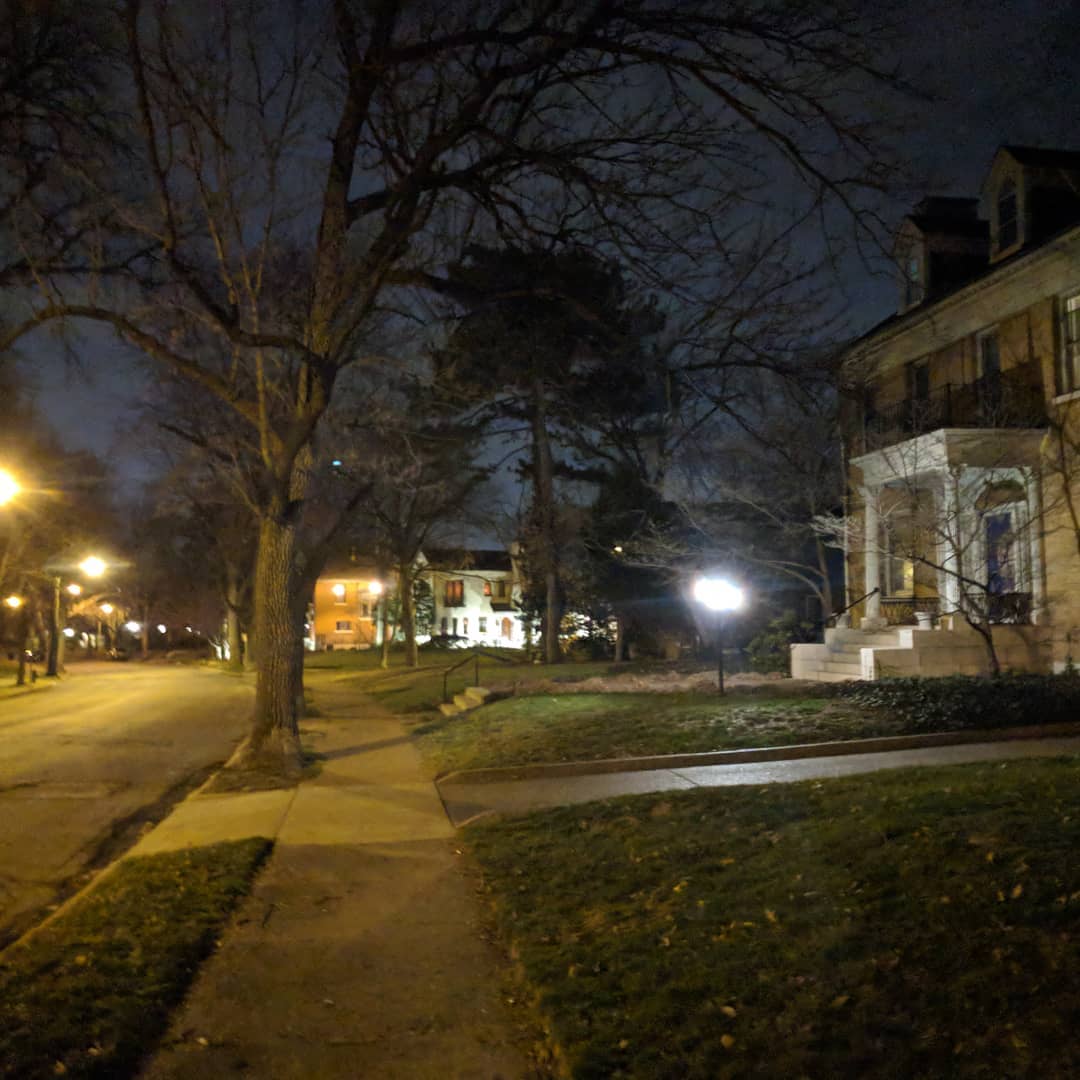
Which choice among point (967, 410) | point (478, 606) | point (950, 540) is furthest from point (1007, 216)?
point (478, 606)

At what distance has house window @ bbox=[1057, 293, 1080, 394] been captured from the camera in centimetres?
1666

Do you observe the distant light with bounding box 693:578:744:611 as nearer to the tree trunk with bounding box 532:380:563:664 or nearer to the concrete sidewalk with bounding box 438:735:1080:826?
the concrete sidewalk with bounding box 438:735:1080:826

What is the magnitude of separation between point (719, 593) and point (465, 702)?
22.7 ft

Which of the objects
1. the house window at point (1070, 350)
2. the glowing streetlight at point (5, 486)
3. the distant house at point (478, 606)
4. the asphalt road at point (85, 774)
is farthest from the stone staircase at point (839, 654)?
the distant house at point (478, 606)

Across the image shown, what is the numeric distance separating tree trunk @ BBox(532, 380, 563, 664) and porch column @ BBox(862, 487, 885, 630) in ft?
50.9

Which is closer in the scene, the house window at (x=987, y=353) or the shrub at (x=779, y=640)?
the house window at (x=987, y=353)

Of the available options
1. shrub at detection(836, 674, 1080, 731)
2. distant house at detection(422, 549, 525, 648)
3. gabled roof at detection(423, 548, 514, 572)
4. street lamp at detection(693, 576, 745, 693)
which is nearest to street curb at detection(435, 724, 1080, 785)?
shrub at detection(836, 674, 1080, 731)

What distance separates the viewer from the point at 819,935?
496cm

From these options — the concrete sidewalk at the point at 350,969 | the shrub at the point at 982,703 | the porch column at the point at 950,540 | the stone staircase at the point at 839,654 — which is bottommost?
the concrete sidewalk at the point at 350,969

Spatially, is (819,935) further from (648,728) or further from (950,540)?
(950,540)

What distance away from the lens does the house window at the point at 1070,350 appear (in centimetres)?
1666

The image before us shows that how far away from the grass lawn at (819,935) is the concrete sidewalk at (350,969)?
1.08 ft

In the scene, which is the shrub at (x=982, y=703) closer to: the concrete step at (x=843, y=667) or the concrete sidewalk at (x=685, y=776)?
the concrete sidewalk at (x=685, y=776)

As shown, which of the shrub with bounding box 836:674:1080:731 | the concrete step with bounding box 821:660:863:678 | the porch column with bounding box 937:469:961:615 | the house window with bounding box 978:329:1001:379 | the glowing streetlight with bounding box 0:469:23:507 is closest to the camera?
the glowing streetlight with bounding box 0:469:23:507
